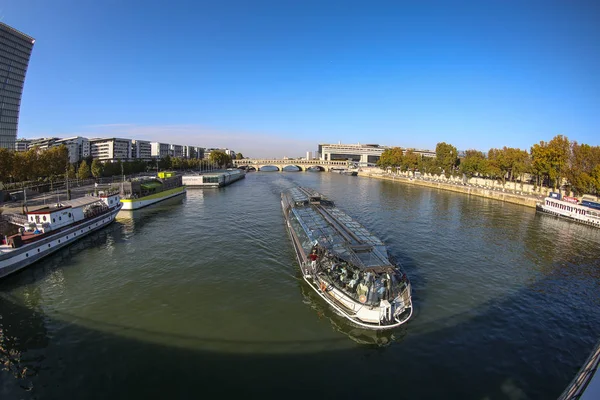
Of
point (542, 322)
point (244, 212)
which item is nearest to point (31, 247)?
point (244, 212)

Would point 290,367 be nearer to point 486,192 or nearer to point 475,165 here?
point 486,192

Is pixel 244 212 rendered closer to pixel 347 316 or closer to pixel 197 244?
pixel 197 244

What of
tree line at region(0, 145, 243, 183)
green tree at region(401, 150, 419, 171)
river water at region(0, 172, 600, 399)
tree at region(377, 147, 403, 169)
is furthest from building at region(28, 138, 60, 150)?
green tree at region(401, 150, 419, 171)

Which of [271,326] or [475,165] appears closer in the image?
[271,326]

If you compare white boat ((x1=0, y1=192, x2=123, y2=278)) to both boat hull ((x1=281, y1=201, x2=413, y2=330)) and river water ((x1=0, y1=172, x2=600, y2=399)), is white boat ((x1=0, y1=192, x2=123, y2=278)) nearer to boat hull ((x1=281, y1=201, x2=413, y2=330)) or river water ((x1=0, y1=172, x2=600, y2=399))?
river water ((x1=0, y1=172, x2=600, y2=399))

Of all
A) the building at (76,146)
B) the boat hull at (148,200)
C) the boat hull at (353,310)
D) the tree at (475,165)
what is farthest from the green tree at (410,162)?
the building at (76,146)

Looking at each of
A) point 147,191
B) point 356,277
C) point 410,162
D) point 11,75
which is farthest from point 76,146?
point 356,277
